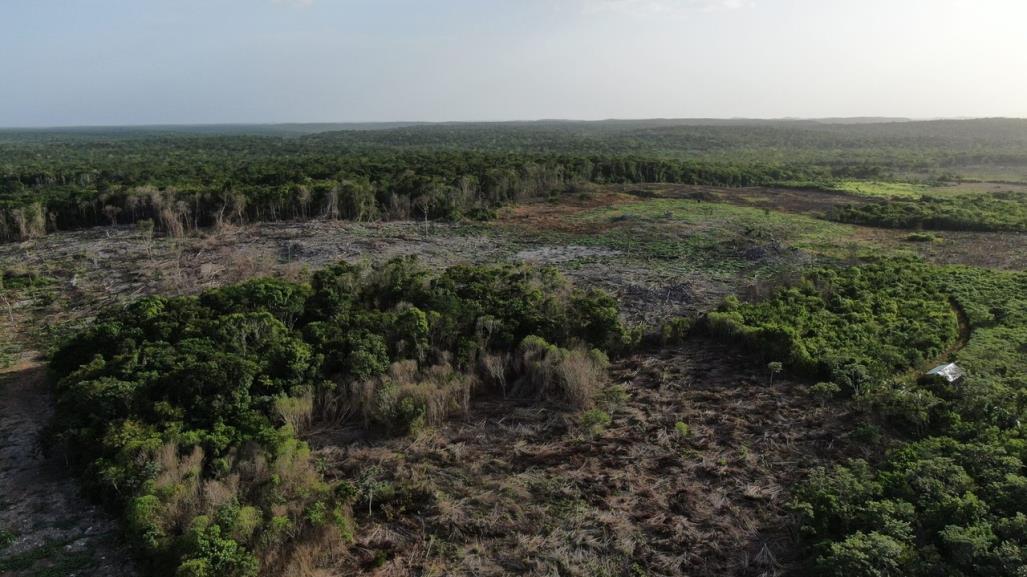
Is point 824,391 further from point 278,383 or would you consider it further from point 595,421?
point 278,383

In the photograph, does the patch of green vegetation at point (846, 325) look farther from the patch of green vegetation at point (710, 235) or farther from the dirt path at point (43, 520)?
the dirt path at point (43, 520)

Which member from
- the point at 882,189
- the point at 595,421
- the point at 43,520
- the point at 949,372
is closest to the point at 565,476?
the point at 595,421

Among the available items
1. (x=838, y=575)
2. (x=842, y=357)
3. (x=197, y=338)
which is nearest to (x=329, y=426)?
(x=197, y=338)

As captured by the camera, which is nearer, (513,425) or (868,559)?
(868,559)

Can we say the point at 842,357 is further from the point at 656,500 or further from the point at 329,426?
the point at 329,426

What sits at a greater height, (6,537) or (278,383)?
(278,383)

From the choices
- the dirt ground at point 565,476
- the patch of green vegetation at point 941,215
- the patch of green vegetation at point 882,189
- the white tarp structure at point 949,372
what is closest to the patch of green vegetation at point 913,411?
the white tarp structure at point 949,372

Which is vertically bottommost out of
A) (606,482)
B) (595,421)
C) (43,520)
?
(606,482)
